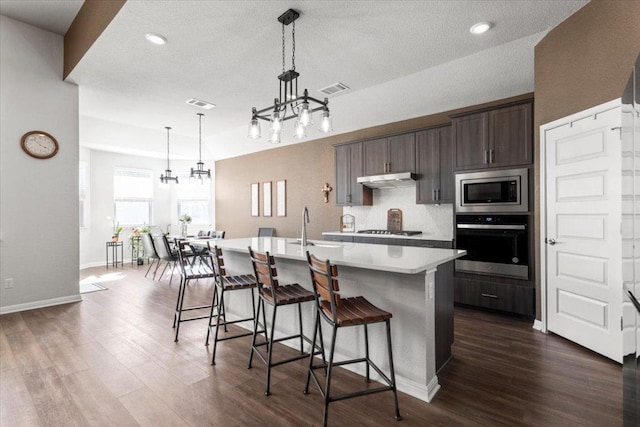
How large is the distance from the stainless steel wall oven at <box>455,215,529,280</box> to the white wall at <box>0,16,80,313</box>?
17.8 ft

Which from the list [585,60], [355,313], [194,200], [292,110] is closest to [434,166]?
[585,60]

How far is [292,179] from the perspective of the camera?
272 inches

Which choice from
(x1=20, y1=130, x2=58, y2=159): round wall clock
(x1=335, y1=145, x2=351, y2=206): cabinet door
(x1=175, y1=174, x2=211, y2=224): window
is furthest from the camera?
(x1=175, y1=174, x2=211, y2=224): window

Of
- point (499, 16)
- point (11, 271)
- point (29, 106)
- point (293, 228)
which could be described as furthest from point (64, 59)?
point (499, 16)

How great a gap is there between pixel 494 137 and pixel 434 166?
2.95ft

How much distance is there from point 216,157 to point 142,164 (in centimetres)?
189

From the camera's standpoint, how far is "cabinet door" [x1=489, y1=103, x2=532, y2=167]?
3609 mm

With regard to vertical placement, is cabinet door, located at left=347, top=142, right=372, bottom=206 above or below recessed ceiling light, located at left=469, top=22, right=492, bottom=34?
below

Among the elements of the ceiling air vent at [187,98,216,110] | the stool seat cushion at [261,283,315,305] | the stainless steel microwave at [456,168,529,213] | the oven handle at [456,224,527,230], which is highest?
the ceiling air vent at [187,98,216,110]

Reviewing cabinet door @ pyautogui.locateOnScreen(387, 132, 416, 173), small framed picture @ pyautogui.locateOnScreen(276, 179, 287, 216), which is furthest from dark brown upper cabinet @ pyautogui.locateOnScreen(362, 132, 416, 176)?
small framed picture @ pyautogui.locateOnScreen(276, 179, 287, 216)

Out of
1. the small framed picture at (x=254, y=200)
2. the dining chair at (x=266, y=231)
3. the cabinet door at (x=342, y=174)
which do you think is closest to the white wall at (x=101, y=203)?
the small framed picture at (x=254, y=200)

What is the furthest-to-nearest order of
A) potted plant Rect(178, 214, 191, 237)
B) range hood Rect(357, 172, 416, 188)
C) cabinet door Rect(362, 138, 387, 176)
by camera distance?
potted plant Rect(178, 214, 191, 237)
cabinet door Rect(362, 138, 387, 176)
range hood Rect(357, 172, 416, 188)

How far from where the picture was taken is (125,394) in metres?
2.21

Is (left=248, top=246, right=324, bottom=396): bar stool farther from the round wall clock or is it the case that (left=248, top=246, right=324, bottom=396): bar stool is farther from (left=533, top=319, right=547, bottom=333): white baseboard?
the round wall clock
